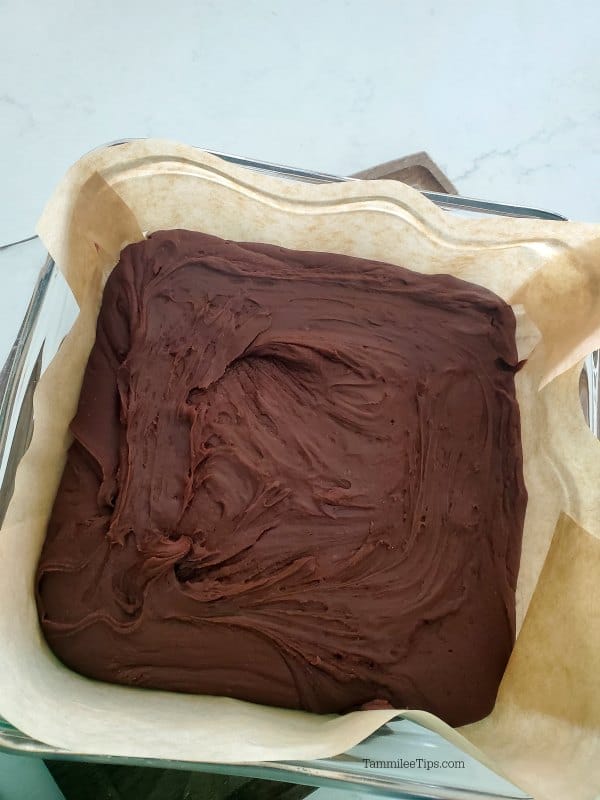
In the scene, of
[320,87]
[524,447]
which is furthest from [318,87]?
[524,447]

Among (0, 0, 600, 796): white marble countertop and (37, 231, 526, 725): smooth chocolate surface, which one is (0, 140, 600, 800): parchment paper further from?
(0, 0, 600, 796): white marble countertop

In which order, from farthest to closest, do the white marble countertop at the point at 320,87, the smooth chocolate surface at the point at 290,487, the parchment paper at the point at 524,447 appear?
the white marble countertop at the point at 320,87
the smooth chocolate surface at the point at 290,487
the parchment paper at the point at 524,447

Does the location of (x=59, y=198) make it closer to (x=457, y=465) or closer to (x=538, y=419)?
(x=457, y=465)

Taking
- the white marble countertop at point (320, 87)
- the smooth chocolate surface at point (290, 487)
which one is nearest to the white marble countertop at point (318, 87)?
the white marble countertop at point (320, 87)

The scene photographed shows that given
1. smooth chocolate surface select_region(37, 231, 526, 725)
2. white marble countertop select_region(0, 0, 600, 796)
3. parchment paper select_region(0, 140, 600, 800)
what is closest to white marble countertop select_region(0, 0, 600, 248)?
white marble countertop select_region(0, 0, 600, 796)

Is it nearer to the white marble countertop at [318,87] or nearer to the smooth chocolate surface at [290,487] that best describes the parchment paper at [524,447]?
the smooth chocolate surface at [290,487]

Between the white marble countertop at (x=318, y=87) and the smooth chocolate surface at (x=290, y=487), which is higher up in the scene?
the white marble countertop at (x=318, y=87)

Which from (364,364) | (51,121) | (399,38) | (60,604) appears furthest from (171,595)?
(399,38)
